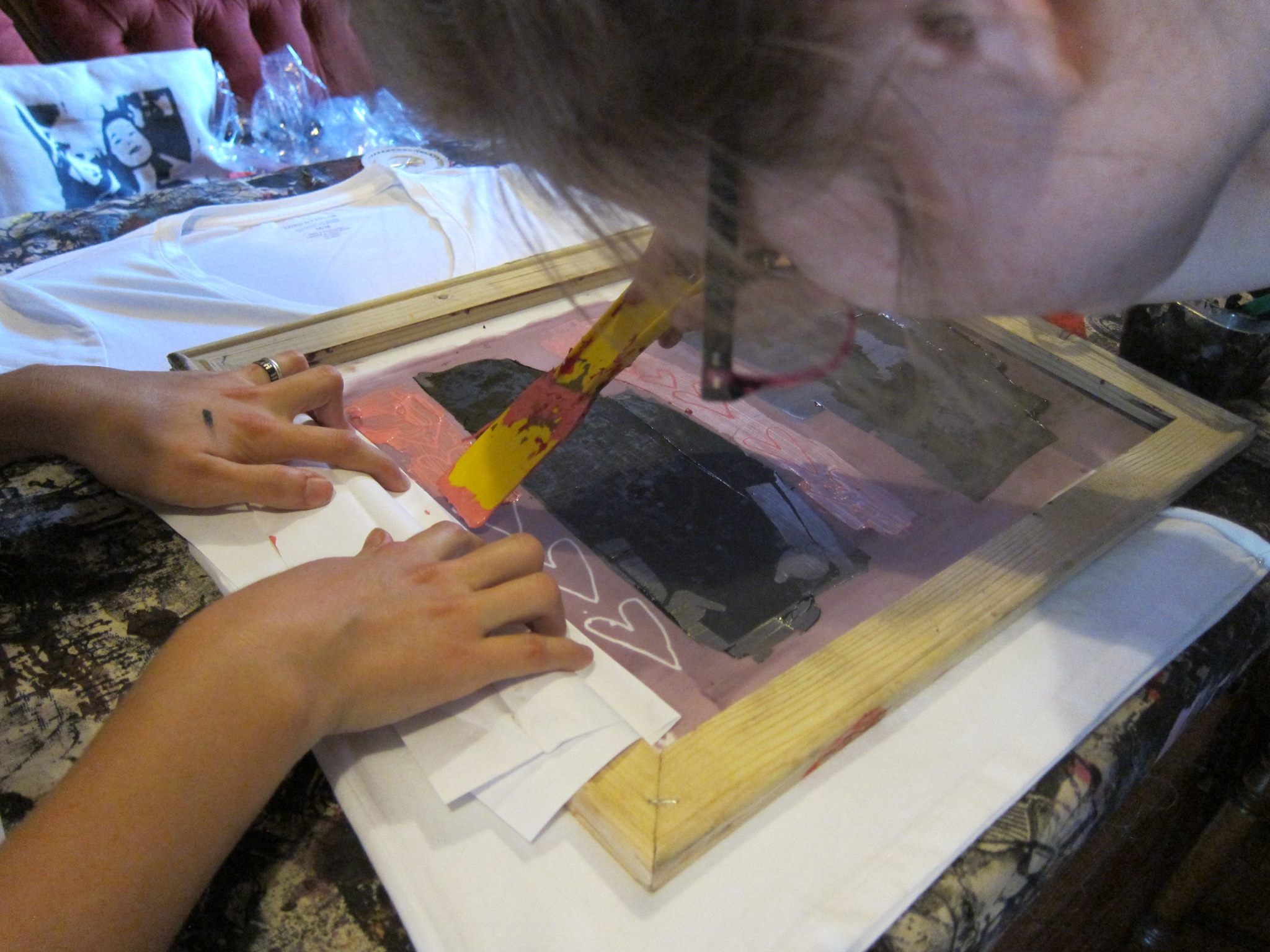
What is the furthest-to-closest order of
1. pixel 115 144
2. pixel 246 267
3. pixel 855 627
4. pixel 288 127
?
1. pixel 288 127
2. pixel 115 144
3. pixel 246 267
4. pixel 855 627

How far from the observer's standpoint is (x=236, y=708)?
407 mm

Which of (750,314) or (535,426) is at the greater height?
(750,314)

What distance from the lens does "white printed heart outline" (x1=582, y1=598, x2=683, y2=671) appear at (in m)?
0.52

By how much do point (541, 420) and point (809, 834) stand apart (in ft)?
1.21

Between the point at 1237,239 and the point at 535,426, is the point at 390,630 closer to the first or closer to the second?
the point at 535,426

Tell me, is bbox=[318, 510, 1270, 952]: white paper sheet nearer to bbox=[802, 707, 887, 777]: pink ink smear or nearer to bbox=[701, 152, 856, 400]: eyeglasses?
bbox=[802, 707, 887, 777]: pink ink smear

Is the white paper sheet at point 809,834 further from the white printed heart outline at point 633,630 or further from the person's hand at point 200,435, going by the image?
the person's hand at point 200,435

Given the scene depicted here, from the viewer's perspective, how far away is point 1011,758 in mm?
468

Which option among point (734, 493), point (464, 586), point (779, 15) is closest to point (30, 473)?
point (464, 586)

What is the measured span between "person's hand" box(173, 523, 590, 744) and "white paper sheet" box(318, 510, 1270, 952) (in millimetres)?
48

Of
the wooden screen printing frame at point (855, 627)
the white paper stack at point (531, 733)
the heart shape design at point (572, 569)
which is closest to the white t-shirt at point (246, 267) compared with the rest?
the wooden screen printing frame at point (855, 627)

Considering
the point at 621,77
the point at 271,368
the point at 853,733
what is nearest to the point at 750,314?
the point at 621,77

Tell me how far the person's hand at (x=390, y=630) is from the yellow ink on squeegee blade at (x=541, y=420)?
116 mm

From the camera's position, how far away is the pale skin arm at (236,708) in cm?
37
